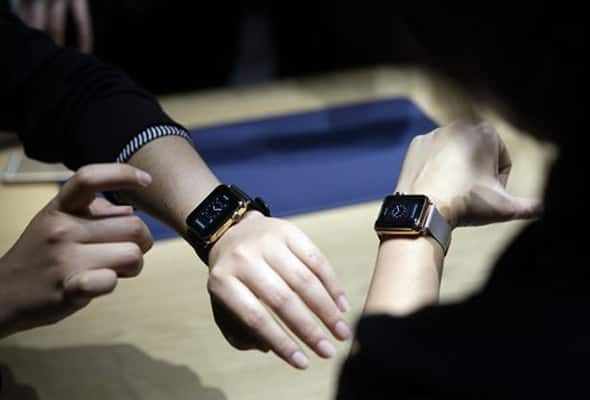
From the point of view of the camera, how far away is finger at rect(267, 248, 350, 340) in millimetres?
764

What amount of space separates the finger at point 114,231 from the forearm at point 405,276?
22 cm

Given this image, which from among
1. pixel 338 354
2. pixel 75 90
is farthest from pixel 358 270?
pixel 75 90

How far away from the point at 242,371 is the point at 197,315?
0.11 metres

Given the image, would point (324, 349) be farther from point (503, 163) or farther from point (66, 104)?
point (66, 104)

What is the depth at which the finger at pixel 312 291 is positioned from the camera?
2.51 ft

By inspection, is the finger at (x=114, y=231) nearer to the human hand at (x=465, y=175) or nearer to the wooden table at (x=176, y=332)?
the wooden table at (x=176, y=332)

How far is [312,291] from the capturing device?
2.52 feet

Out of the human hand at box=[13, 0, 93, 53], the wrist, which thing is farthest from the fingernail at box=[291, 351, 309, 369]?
the human hand at box=[13, 0, 93, 53]

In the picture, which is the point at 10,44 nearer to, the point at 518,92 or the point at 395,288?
the point at 395,288

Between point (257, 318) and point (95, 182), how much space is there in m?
0.19

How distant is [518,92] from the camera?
542 millimetres

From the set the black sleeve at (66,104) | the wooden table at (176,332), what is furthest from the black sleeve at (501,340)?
the black sleeve at (66,104)

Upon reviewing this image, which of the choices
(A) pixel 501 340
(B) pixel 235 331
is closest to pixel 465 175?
(B) pixel 235 331

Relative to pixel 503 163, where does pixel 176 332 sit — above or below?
below
